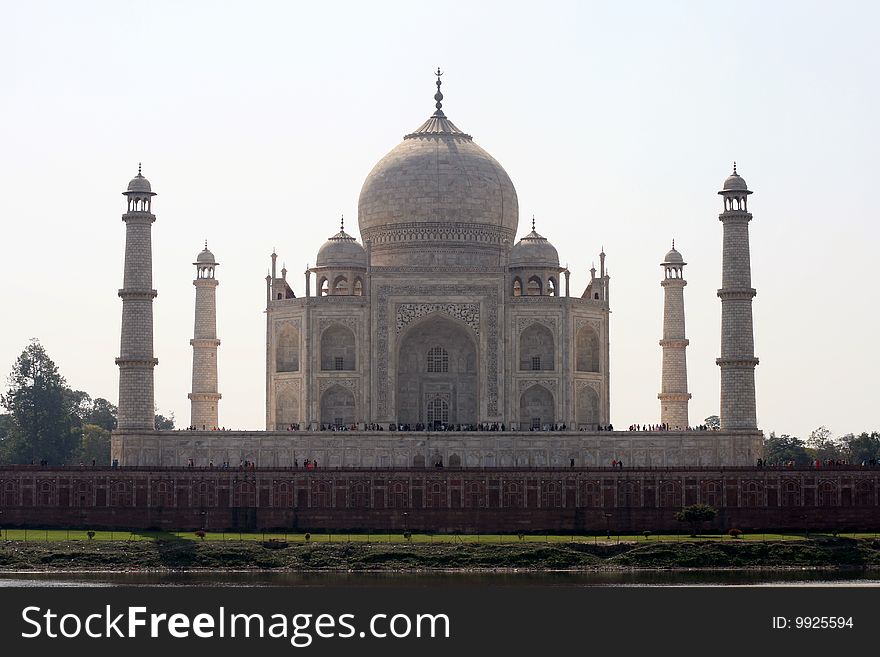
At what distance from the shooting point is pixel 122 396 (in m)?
63.1

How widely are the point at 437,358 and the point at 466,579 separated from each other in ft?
61.7

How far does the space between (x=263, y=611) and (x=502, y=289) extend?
Result: 28801mm

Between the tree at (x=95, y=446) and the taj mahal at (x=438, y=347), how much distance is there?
1341 centimetres

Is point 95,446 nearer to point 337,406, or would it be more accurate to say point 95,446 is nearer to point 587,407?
point 337,406

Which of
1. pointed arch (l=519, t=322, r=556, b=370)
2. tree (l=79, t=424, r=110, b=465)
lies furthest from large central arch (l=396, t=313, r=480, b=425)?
tree (l=79, t=424, r=110, b=465)

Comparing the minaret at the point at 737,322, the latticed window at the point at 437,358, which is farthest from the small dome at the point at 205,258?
the minaret at the point at 737,322

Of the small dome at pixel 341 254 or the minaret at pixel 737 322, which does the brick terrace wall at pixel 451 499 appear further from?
the small dome at pixel 341 254

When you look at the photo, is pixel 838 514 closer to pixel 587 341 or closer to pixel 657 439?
pixel 657 439

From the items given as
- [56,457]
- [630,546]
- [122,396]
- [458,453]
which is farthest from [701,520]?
[56,457]

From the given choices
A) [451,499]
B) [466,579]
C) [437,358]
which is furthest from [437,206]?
[466,579]

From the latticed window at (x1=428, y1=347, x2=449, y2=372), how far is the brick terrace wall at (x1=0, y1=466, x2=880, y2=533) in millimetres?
9784

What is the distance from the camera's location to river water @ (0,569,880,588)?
48.1m

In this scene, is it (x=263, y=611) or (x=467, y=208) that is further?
A: (x=467, y=208)

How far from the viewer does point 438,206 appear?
6925cm
